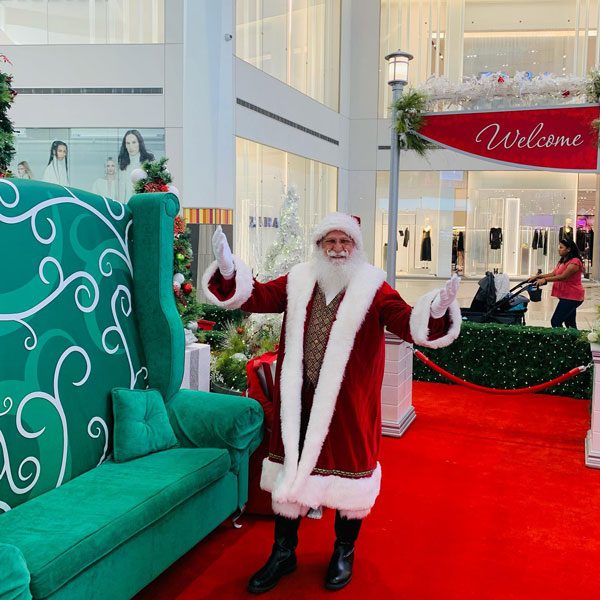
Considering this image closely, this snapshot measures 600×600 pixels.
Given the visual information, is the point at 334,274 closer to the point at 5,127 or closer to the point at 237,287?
the point at 237,287

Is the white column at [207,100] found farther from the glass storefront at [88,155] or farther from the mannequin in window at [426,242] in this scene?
the mannequin in window at [426,242]

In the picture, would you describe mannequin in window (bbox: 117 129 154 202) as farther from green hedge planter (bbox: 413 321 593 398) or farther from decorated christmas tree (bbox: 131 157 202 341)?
green hedge planter (bbox: 413 321 593 398)

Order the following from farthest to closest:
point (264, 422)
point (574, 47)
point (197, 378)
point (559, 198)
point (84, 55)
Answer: point (559, 198) < point (574, 47) < point (84, 55) < point (197, 378) < point (264, 422)

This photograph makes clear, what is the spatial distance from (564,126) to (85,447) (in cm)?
392

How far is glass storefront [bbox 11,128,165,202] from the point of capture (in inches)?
408

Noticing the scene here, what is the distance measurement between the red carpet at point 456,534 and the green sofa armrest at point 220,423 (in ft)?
1.59

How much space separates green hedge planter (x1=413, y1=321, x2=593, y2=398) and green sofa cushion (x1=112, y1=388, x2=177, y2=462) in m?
3.88

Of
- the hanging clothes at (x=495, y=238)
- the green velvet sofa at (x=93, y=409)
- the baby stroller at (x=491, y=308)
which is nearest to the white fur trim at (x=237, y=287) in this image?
the green velvet sofa at (x=93, y=409)

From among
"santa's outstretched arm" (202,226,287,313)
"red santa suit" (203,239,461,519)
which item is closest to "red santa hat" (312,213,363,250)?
"red santa suit" (203,239,461,519)

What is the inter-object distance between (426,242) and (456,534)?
1482 cm

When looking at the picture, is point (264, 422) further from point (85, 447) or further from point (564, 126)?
point (564, 126)

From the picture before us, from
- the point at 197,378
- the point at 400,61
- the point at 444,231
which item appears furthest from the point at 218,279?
the point at 444,231

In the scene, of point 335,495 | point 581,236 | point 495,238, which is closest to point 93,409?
point 335,495

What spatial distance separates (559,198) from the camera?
58.5 feet
